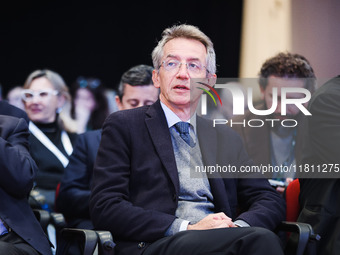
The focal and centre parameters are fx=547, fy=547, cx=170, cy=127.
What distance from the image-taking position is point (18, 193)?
2.73 metres

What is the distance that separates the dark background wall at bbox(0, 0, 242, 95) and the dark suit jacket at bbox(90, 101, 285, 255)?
4483mm

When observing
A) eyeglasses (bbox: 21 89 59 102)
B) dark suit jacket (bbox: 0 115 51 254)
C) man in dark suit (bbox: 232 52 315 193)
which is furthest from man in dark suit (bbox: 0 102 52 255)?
eyeglasses (bbox: 21 89 59 102)

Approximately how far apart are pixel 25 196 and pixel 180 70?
1054 mm

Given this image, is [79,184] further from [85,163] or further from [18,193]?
[18,193]

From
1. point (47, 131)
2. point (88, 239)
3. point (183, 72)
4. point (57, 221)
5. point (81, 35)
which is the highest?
point (183, 72)

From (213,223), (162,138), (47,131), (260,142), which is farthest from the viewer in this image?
(47,131)

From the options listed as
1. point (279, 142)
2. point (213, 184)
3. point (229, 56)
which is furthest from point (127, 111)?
point (229, 56)

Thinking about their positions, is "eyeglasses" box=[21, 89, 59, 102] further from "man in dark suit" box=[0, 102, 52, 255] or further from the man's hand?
the man's hand

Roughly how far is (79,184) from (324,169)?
1648 millimetres

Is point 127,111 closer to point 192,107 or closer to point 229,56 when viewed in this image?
point 192,107

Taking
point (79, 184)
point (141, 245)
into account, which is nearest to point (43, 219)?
point (79, 184)

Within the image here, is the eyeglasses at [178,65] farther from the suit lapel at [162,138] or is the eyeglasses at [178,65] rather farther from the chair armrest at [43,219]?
the chair armrest at [43,219]

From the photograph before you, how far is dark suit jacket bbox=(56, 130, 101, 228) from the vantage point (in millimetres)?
3633

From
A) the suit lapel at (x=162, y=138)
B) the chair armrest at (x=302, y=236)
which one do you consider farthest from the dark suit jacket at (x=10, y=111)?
the chair armrest at (x=302, y=236)
